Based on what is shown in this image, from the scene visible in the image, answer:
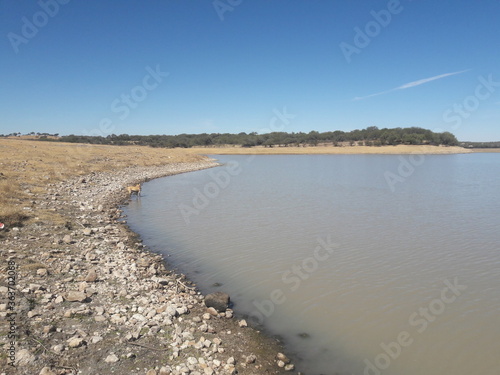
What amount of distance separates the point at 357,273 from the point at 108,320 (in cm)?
681

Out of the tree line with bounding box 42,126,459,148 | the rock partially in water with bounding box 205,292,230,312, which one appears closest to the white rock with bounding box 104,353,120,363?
the rock partially in water with bounding box 205,292,230,312

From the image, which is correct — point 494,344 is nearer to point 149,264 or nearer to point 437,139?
point 149,264

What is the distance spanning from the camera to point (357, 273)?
9.62m

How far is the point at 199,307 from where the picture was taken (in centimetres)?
747

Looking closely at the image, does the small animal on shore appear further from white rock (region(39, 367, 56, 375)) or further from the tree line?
the tree line

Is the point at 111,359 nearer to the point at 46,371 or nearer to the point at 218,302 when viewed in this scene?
the point at 46,371

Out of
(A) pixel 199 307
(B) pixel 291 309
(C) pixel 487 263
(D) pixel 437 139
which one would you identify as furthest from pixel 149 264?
(D) pixel 437 139

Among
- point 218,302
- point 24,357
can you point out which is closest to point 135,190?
point 218,302

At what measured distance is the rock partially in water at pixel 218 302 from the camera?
741 cm

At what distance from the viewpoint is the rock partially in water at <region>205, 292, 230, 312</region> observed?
7410 millimetres

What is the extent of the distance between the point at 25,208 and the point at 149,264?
7.80m

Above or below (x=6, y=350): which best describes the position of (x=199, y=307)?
below

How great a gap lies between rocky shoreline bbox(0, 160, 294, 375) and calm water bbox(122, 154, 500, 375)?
0.91m

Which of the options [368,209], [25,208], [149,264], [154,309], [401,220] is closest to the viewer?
[154,309]
